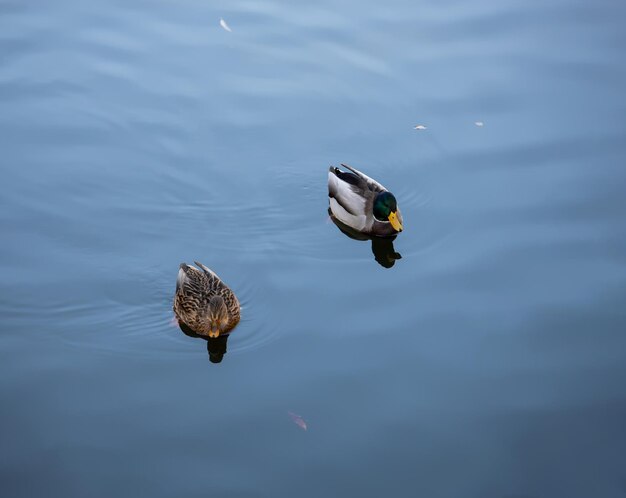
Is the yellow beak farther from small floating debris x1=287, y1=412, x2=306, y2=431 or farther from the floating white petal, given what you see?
the floating white petal

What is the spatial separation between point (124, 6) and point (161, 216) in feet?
14.8

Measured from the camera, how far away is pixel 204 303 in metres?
7.93

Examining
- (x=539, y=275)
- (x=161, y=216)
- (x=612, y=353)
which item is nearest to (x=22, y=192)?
(x=161, y=216)

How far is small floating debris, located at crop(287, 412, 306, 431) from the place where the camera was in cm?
696

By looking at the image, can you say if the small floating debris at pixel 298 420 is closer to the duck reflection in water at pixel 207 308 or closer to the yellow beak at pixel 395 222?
the duck reflection in water at pixel 207 308

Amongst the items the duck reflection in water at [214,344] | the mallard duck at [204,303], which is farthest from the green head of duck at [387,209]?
the duck reflection in water at [214,344]

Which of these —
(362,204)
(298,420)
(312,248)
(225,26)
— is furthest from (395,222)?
(225,26)

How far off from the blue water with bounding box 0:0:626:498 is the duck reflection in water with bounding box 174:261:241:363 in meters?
0.14

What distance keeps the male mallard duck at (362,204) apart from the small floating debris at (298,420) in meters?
2.88

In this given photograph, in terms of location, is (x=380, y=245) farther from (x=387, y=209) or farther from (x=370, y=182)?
(x=370, y=182)

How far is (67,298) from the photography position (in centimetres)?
813

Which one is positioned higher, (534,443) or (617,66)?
(617,66)

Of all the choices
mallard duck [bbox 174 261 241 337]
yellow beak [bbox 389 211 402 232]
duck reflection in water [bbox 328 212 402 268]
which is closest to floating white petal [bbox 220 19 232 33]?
duck reflection in water [bbox 328 212 402 268]

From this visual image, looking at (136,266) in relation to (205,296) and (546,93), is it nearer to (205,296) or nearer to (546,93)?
(205,296)
